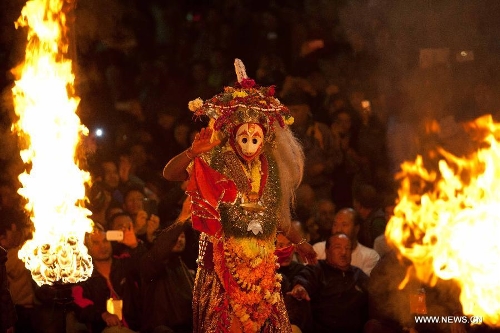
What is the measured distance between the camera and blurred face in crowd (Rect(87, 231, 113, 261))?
8.33m

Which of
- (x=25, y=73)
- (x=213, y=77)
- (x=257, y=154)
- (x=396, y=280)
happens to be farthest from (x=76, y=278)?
(x=213, y=77)

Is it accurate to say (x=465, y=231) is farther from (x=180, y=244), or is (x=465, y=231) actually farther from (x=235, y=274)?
(x=180, y=244)

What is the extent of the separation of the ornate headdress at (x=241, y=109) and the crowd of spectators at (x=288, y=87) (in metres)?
2.44

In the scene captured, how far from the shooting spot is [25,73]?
8.06m

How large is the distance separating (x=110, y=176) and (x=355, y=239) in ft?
9.36

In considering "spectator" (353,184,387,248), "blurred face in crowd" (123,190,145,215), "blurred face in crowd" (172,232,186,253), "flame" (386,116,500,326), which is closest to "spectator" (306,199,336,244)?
"spectator" (353,184,387,248)

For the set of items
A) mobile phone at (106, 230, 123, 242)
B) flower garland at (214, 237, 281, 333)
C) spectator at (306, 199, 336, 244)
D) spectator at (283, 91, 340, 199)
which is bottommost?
flower garland at (214, 237, 281, 333)

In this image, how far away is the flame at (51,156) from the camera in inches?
270

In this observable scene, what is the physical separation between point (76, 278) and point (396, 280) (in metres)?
2.70

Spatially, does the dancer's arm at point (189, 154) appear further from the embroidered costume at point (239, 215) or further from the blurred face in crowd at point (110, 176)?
the blurred face in crowd at point (110, 176)

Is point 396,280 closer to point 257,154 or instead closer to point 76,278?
point 257,154

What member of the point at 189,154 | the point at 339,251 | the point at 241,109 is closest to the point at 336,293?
the point at 339,251

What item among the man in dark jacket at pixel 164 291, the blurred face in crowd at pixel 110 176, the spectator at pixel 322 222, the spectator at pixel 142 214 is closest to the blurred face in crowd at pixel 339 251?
the spectator at pixel 322 222

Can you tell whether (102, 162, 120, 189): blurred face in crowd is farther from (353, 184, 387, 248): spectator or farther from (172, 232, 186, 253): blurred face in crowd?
(353, 184, 387, 248): spectator
